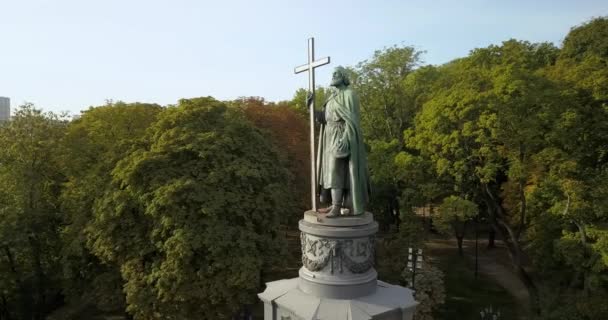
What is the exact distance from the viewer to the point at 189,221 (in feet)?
51.8

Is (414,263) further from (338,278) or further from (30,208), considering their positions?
(30,208)

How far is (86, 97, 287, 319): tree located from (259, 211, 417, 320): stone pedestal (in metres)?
7.79

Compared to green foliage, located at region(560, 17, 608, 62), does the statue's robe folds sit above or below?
below

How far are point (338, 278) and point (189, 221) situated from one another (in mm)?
9243

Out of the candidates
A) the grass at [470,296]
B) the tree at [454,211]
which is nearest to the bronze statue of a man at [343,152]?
the tree at [454,211]

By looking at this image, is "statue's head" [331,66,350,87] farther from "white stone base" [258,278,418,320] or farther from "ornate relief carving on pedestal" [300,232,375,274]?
"white stone base" [258,278,418,320]

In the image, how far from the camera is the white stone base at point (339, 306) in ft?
24.2

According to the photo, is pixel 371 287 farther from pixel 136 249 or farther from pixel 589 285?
pixel 589 285

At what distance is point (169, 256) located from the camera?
15.4m

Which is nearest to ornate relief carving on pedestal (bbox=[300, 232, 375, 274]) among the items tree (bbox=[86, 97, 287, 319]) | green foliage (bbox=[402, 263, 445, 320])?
tree (bbox=[86, 97, 287, 319])

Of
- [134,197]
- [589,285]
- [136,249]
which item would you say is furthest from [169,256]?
[589,285]

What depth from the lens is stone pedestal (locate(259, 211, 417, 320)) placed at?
7.66 meters

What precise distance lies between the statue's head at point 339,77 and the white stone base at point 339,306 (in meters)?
4.11

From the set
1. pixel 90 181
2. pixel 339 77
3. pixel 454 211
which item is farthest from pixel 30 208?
pixel 454 211
